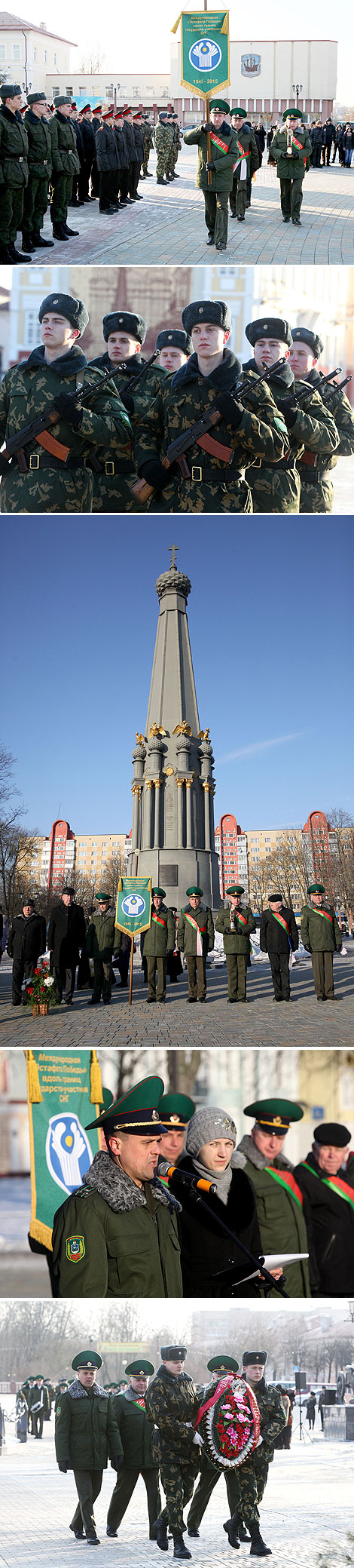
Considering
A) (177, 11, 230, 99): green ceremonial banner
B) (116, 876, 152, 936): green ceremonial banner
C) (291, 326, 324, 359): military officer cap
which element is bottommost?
(116, 876, 152, 936): green ceremonial banner

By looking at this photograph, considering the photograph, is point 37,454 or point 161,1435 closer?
point 161,1435

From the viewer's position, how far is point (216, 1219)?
19.2 ft

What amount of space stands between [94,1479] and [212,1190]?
1.49m

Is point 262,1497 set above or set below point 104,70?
below

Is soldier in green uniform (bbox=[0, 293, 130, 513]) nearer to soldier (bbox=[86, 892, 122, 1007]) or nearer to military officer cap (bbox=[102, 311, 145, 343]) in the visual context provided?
military officer cap (bbox=[102, 311, 145, 343])

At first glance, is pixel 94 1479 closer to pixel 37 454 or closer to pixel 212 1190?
pixel 212 1190

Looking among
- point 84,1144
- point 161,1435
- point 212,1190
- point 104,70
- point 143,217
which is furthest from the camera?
point 104,70

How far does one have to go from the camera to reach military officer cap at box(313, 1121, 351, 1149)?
629cm

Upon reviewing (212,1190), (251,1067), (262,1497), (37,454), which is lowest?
(262,1497)

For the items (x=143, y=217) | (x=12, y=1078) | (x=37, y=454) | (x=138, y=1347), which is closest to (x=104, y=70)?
(x=143, y=217)

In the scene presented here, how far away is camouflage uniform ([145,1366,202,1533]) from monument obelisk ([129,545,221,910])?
2.79 m

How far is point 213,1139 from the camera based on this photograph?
20.0 ft

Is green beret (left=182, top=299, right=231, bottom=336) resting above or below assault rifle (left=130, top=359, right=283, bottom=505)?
above

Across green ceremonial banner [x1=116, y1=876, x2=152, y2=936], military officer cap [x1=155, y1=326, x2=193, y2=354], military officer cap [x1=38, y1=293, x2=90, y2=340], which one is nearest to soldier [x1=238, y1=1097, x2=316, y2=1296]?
green ceremonial banner [x1=116, y1=876, x2=152, y2=936]
